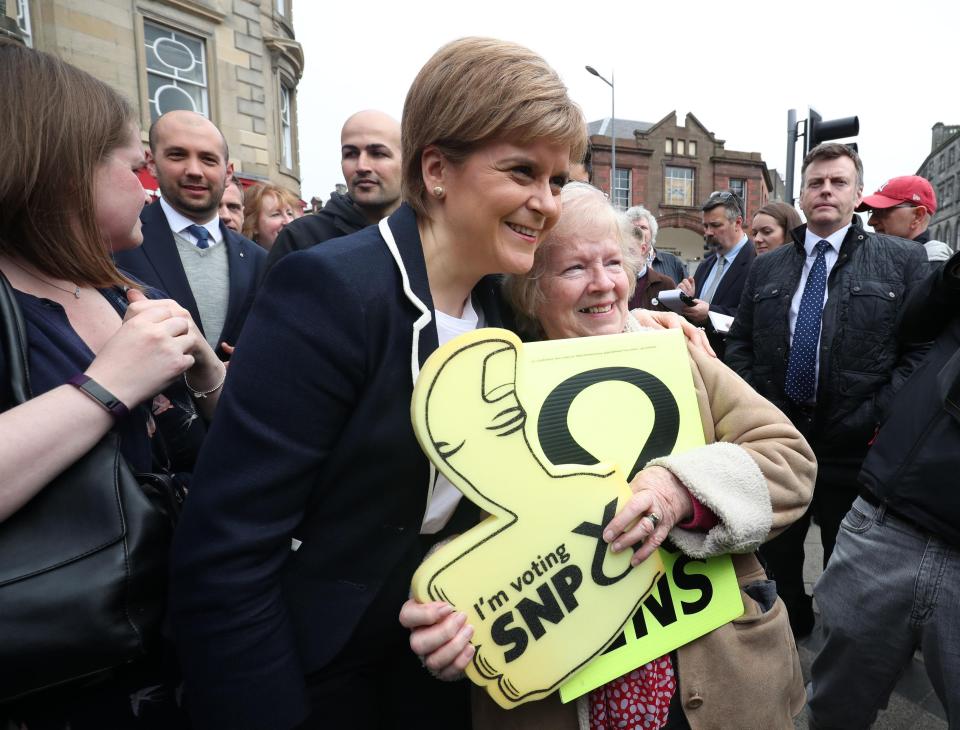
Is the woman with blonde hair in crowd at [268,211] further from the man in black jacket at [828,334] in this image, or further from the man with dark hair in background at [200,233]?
the man in black jacket at [828,334]

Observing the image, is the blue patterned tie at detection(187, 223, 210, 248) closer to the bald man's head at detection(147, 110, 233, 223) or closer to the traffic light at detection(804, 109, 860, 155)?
the bald man's head at detection(147, 110, 233, 223)

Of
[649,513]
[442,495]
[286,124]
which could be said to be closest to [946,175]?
[286,124]

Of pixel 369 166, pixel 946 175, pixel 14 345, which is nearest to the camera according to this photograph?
pixel 14 345

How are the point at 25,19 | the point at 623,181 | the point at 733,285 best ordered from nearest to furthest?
the point at 733,285, the point at 25,19, the point at 623,181

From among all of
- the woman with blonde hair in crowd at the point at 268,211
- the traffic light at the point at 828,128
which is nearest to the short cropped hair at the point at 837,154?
the traffic light at the point at 828,128

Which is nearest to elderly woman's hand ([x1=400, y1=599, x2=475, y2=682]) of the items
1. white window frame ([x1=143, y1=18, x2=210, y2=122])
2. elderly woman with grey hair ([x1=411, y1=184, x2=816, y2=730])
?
elderly woman with grey hair ([x1=411, y1=184, x2=816, y2=730])

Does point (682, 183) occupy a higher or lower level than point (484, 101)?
higher

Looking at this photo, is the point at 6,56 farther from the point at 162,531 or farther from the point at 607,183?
the point at 607,183

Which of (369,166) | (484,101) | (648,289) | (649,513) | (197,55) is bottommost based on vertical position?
(649,513)

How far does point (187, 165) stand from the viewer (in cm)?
312

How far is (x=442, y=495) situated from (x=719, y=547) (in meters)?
0.60

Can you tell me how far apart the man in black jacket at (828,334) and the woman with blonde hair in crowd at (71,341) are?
2.92m

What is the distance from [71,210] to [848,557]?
2426 millimetres

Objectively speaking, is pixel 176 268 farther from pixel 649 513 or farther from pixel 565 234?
pixel 649 513
